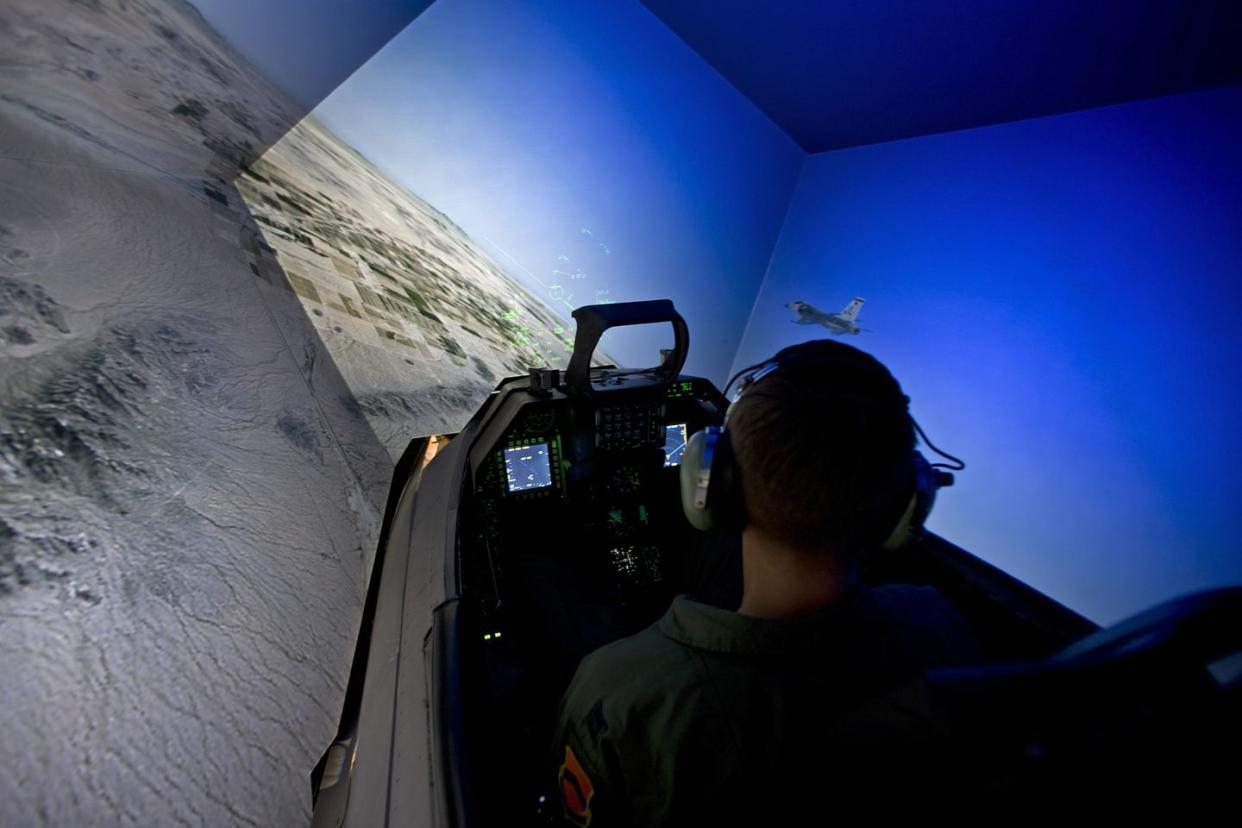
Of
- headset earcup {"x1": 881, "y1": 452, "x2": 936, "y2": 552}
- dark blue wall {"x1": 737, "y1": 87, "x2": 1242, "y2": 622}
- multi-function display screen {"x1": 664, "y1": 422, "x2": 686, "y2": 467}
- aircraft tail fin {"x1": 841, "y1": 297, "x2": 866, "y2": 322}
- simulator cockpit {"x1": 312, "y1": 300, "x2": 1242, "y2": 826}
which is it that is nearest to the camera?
simulator cockpit {"x1": 312, "y1": 300, "x2": 1242, "y2": 826}

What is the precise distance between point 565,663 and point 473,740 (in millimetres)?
695

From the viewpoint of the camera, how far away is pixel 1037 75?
227cm

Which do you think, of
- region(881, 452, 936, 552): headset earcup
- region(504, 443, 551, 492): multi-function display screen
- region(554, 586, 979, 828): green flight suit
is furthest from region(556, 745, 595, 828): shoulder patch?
region(504, 443, 551, 492): multi-function display screen

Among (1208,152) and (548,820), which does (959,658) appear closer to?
(548,820)

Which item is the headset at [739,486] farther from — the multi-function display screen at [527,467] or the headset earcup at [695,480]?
the multi-function display screen at [527,467]

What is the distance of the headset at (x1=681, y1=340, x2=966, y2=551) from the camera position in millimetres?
756

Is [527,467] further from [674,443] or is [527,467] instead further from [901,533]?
[901,533]

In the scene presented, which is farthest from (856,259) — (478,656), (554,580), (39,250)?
(39,250)

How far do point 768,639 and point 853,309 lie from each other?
3.35 meters

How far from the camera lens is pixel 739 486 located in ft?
2.55

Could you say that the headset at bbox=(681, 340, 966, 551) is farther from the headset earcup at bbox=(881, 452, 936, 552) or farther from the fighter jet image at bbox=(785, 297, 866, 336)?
the fighter jet image at bbox=(785, 297, 866, 336)

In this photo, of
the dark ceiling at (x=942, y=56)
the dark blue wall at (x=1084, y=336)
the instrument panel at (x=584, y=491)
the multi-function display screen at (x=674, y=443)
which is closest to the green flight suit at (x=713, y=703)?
the instrument panel at (x=584, y=491)

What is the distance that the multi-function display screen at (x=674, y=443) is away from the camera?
2.11 m

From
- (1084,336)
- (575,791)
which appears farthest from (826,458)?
(1084,336)
